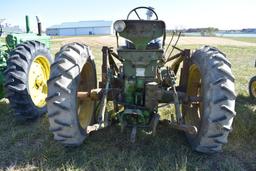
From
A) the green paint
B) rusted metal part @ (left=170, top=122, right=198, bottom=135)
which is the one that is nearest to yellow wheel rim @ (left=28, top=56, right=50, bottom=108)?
the green paint

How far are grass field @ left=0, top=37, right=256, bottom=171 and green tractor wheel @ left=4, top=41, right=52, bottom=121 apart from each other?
33 centimetres

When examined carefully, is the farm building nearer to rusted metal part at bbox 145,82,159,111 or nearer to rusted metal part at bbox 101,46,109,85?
rusted metal part at bbox 101,46,109,85

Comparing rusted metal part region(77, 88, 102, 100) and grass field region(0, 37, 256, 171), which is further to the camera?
rusted metal part region(77, 88, 102, 100)

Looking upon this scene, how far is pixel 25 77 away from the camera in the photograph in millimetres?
4625

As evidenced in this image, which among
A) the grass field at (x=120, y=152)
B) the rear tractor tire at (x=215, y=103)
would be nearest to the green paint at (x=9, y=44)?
the grass field at (x=120, y=152)

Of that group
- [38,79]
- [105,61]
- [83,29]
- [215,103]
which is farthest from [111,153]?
[83,29]

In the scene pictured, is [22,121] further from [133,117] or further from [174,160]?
[174,160]

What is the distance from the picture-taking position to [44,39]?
275 inches

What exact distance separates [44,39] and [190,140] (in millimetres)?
4536

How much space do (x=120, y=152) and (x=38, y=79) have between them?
2.34 meters

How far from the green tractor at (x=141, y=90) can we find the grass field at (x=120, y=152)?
228 millimetres

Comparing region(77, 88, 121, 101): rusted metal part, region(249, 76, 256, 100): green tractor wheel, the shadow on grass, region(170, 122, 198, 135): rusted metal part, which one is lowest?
the shadow on grass

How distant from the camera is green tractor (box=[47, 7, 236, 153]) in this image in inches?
131

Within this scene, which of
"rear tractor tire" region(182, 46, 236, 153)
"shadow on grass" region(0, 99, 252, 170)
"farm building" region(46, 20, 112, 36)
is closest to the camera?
"rear tractor tire" region(182, 46, 236, 153)
